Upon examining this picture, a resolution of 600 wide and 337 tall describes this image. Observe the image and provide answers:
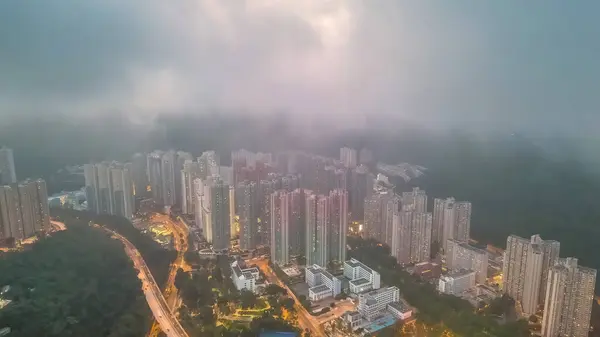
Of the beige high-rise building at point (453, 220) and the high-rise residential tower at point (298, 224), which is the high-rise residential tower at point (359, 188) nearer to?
the beige high-rise building at point (453, 220)

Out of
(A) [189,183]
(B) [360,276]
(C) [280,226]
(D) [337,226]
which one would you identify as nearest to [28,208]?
(A) [189,183]

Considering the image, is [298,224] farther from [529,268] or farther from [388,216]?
[529,268]

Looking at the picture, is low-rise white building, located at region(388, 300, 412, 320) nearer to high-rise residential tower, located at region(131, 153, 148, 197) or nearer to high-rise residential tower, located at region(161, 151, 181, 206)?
high-rise residential tower, located at region(161, 151, 181, 206)

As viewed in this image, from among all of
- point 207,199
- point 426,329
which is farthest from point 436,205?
point 207,199

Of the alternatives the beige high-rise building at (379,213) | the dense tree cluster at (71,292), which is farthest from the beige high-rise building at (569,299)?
the dense tree cluster at (71,292)

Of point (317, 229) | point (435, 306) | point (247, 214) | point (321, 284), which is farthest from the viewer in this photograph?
point (247, 214)

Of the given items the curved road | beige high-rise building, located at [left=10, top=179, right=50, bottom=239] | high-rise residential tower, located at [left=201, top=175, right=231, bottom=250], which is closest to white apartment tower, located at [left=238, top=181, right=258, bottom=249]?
high-rise residential tower, located at [left=201, top=175, right=231, bottom=250]

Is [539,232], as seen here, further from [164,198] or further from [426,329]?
[164,198]
